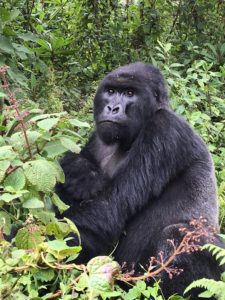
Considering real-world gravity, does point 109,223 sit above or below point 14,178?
below

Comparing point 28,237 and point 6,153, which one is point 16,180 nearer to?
point 6,153

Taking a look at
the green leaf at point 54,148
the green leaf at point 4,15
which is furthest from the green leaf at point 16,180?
the green leaf at point 4,15

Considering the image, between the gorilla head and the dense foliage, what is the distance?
0.69ft

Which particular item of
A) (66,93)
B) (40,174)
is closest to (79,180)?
(40,174)

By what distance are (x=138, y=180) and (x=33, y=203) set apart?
107 centimetres

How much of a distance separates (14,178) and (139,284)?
2.37 feet

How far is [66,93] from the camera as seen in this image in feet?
18.6

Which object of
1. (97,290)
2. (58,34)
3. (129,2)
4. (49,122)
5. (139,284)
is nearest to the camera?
(97,290)

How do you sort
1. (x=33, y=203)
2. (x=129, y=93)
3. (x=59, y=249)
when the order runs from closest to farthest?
(x=59, y=249) < (x=33, y=203) < (x=129, y=93)

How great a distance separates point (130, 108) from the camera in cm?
391

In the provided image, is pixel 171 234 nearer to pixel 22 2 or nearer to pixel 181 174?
pixel 181 174

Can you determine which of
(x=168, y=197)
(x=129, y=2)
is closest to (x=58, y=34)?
(x=129, y=2)

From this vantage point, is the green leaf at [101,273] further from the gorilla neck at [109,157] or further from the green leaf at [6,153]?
the gorilla neck at [109,157]

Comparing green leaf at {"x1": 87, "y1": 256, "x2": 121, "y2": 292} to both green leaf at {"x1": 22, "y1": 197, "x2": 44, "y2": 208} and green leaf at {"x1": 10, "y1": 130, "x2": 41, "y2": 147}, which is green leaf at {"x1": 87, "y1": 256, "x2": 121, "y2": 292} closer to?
green leaf at {"x1": 22, "y1": 197, "x2": 44, "y2": 208}
